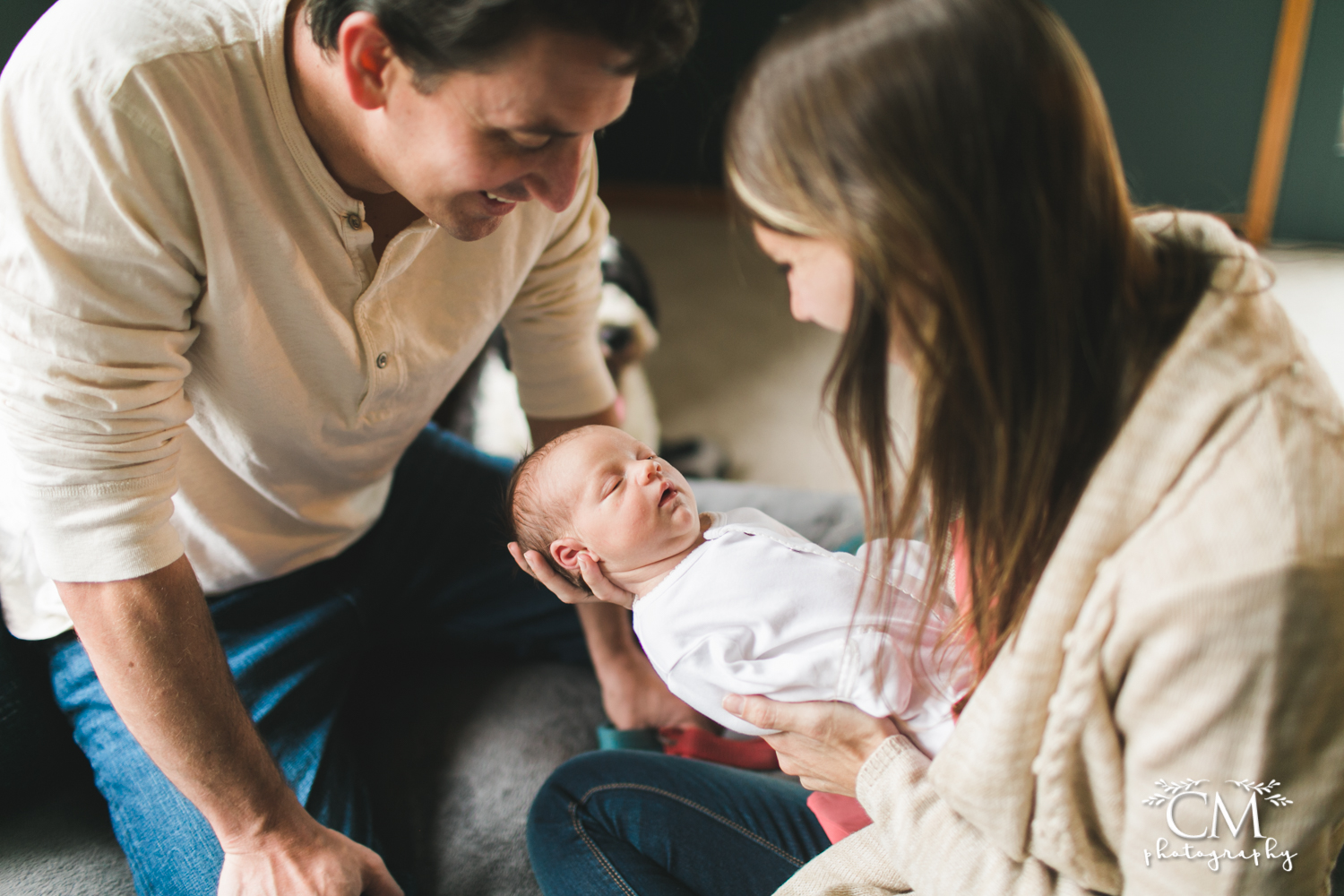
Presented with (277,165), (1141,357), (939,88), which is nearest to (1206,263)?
(1141,357)

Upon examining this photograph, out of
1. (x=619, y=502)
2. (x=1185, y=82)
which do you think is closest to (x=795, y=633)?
(x=619, y=502)

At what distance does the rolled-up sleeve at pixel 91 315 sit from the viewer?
0.77 metres

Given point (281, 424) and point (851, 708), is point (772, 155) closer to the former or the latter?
point (851, 708)

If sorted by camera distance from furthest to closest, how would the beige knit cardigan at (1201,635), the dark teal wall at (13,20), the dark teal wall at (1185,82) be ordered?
the dark teal wall at (1185,82) → the dark teal wall at (13,20) → the beige knit cardigan at (1201,635)

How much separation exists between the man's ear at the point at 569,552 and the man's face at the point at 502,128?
341 millimetres

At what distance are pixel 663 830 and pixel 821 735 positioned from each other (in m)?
0.24

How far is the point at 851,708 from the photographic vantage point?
2.80ft

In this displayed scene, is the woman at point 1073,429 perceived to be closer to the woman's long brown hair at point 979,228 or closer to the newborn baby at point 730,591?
the woman's long brown hair at point 979,228

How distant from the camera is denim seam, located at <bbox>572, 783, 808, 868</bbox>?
96cm

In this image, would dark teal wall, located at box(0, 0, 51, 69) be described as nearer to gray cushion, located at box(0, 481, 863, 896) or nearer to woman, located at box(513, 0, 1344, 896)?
gray cushion, located at box(0, 481, 863, 896)

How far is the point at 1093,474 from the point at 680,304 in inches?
97.0

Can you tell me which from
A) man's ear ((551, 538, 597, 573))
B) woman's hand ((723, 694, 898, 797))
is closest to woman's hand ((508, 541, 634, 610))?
man's ear ((551, 538, 597, 573))

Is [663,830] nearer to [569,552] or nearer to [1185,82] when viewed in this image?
[569,552]

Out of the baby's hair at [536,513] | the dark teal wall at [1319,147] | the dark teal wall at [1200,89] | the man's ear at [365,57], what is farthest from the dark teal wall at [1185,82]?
the man's ear at [365,57]
